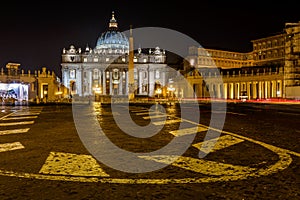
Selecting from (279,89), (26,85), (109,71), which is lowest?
(279,89)

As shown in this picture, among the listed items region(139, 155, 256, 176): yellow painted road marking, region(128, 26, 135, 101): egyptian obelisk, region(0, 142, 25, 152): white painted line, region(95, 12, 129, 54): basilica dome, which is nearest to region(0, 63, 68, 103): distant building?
region(128, 26, 135, 101): egyptian obelisk

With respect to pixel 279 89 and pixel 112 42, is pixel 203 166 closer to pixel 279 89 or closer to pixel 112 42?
pixel 279 89

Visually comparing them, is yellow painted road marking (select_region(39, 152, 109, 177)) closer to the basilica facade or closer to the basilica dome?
the basilica facade

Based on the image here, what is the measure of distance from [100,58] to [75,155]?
143 metres

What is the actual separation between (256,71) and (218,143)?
77.4 m

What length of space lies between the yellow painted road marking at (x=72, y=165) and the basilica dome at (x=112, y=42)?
142m

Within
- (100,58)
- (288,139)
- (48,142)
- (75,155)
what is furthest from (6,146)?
(100,58)

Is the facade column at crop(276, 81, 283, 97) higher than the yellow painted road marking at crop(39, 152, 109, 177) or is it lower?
higher

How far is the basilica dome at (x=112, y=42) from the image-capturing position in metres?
149

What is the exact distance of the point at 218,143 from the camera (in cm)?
840

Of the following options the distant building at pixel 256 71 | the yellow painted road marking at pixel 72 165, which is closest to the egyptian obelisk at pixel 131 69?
the distant building at pixel 256 71

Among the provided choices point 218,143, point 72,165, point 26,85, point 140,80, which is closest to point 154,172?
point 72,165

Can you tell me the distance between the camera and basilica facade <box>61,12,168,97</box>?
478ft

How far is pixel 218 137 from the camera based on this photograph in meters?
9.47
